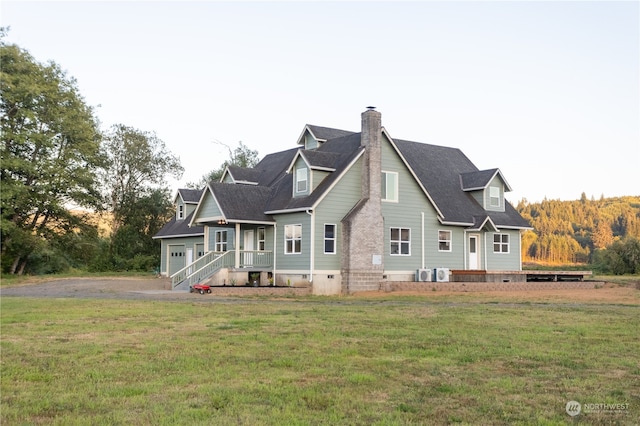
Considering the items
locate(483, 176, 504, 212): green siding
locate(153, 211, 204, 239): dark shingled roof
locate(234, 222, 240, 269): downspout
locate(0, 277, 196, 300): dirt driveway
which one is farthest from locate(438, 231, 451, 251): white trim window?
locate(153, 211, 204, 239): dark shingled roof

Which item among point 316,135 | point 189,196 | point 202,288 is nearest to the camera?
point 202,288

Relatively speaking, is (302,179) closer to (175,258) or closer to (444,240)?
(444,240)

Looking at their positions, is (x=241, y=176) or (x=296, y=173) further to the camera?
(x=241, y=176)

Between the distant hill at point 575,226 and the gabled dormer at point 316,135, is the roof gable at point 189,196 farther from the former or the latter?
the distant hill at point 575,226

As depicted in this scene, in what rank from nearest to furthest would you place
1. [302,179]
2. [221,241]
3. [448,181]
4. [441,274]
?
[302,179]
[441,274]
[221,241]
[448,181]

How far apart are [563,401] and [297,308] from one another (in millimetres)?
12696

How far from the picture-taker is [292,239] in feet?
107

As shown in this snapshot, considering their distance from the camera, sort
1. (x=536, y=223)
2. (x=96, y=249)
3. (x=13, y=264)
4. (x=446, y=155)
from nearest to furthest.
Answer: (x=446, y=155)
(x=13, y=264)
(x=96, y=249)
(x=536, y=223)

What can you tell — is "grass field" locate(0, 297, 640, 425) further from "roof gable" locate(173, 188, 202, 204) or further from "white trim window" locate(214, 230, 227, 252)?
"roof gable" locate(173, 188, 202, 204)

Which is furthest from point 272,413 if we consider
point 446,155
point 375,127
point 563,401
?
point 446,155

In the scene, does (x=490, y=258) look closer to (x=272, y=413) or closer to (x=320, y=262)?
(x=320, y=262)

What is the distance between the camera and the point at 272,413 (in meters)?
6.80

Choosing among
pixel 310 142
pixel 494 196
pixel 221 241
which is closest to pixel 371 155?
pixel 310 142

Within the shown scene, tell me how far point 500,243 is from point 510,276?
527 centimetres
